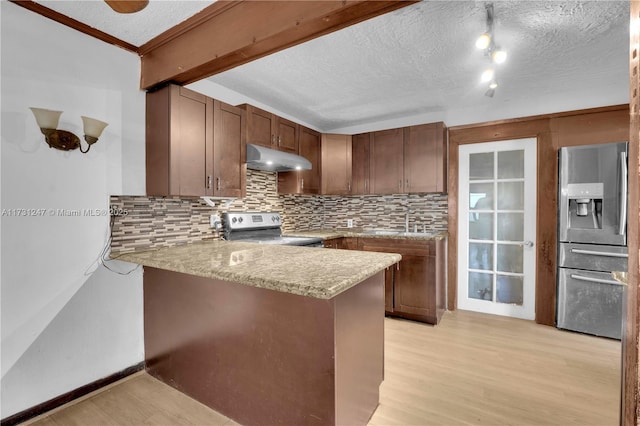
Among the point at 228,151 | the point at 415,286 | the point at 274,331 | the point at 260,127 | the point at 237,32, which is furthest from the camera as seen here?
the point at 415,286

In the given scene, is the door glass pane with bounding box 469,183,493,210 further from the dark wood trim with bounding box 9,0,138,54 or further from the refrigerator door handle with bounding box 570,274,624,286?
the dark wood trim with bounding box 9,0,138,54

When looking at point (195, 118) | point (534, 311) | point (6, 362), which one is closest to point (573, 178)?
point (534, 311)

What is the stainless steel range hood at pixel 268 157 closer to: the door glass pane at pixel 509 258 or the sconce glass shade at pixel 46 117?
the sconce glass shade at pixel 46 117

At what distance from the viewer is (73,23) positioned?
6.05 ft

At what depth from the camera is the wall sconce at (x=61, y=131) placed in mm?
1672

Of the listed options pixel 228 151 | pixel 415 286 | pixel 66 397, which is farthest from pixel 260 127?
pixel 66 397

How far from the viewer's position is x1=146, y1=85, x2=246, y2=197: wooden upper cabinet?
2.09m

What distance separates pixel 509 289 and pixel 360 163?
2223mm

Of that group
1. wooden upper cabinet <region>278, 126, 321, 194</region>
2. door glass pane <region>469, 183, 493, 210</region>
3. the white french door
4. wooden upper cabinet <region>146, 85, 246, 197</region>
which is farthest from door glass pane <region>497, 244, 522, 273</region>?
wooden upper cabinet <region>146, 85, 246, 197</region>

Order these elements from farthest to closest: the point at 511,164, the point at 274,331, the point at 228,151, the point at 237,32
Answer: the point at 511,164
the point at 228,151
the point at 237,32
the point at 274,331

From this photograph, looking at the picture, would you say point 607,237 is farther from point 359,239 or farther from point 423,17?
point 423,17

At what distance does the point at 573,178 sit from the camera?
279 centimetres

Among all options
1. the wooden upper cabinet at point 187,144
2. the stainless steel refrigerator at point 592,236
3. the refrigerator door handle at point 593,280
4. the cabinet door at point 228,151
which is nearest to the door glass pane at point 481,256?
the stainless steel refrigerator at point 592,236

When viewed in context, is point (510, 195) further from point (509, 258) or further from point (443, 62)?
point (443, 62)
